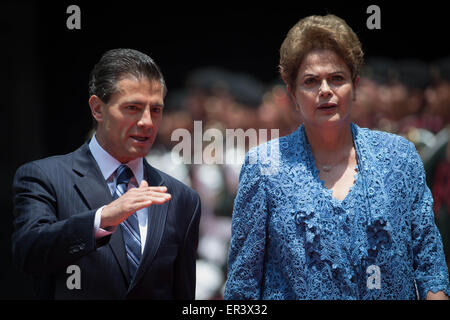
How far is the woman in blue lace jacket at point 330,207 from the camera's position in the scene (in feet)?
8.62

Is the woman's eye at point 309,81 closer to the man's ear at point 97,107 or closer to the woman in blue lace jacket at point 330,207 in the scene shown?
the woman in blue lace jacket at point 330,207

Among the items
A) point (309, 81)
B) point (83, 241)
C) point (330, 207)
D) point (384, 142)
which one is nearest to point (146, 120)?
point (83, 241)

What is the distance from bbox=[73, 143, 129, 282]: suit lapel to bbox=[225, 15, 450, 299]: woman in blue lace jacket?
19.1 inches

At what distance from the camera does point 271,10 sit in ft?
20.8

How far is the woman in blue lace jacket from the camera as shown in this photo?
263 cm

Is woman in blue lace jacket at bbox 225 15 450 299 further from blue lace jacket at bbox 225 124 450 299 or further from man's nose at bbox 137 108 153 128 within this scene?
Answer: man's nose at bbox 137 108 153 128

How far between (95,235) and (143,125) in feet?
1.58

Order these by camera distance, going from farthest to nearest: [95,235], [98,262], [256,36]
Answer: [256,36] → [98,262] → [95,235]

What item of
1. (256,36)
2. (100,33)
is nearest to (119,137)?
(100,33)

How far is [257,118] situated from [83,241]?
4.45 m

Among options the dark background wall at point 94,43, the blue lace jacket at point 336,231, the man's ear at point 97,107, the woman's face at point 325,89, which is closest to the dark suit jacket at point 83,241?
the man's ear at point 97,107

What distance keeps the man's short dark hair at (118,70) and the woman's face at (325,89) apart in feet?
1.94

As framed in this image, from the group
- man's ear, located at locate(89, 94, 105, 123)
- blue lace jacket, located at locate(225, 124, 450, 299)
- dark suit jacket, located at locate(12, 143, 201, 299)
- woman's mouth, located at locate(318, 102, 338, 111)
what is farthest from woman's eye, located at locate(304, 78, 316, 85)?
man's ear, located at locate(89, 94, 105, 123)
